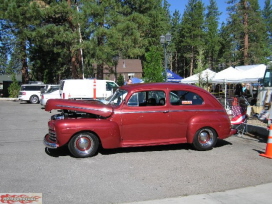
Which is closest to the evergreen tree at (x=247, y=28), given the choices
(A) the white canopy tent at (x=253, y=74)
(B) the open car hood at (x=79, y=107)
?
(A) the white canopy tent at (x=253, y=74)

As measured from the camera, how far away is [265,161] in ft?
21.2

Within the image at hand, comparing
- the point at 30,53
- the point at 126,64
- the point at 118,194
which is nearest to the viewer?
the point at 118,194

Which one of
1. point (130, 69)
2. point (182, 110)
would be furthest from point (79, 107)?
point (130, 69)

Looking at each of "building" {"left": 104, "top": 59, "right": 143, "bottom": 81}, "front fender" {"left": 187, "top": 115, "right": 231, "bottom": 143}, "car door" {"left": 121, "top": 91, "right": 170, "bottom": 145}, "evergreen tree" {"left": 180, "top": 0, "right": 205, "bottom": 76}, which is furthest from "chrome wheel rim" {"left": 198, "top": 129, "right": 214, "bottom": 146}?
"evergreen tree" {"left": 180, "top": 0, "right": 205, "bottom": 76}

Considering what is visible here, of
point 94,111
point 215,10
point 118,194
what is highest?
point 215,10

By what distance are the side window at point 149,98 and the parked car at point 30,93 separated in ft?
62.3

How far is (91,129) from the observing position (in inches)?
249

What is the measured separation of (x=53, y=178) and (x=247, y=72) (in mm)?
15925

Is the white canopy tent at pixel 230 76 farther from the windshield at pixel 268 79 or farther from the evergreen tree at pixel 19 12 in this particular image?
the evergreen tree at pixel 19 12

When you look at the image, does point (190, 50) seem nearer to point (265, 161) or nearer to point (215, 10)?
point (215, 10)

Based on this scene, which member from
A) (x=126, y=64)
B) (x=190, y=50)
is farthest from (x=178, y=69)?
(x=126, y=64)

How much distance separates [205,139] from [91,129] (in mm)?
2951

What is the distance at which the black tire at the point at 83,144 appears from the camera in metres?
6.40

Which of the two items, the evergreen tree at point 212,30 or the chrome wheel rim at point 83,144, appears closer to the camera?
the chrome wheel rim at point 83,144
